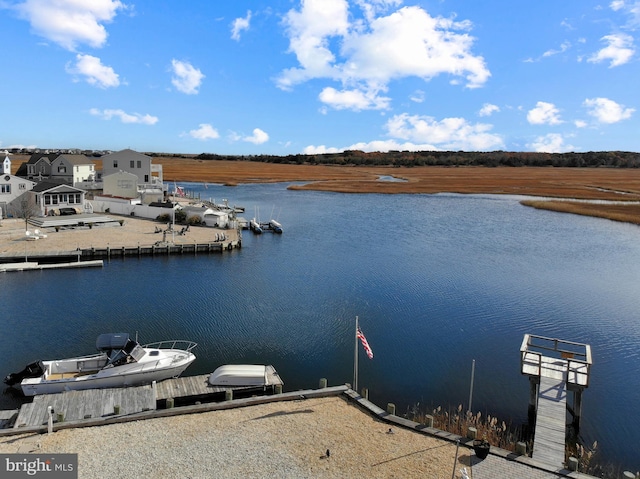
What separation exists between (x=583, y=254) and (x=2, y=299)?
44.9m

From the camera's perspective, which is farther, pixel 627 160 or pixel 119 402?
pixel 627 160

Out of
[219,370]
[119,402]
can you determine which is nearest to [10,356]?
[119,402]

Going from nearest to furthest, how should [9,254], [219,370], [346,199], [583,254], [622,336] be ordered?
[219,370], [622,336], [9,254], [583,254], [346,199]

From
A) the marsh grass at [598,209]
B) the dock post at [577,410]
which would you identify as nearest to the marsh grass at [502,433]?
the dock post at [577,410]

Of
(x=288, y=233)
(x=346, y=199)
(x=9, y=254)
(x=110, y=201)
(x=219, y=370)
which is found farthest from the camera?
(x=346, y=199)

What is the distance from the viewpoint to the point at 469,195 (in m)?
101

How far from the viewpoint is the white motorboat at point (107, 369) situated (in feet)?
58.6

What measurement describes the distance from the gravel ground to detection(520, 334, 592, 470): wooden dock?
9.04 feet

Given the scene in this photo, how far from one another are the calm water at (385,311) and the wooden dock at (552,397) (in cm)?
118

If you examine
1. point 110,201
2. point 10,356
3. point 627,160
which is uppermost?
point 627,160

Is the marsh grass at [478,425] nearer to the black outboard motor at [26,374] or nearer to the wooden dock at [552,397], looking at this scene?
the wooden dock at [552,397]

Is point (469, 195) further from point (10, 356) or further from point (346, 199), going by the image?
point (10, 356)

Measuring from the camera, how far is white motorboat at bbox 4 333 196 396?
58.6ft

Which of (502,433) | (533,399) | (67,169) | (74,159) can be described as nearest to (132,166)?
(67,169)
